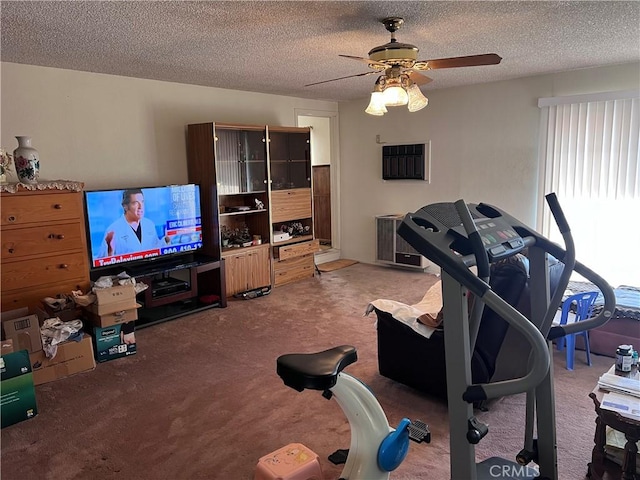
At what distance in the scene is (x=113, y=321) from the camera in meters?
3.62

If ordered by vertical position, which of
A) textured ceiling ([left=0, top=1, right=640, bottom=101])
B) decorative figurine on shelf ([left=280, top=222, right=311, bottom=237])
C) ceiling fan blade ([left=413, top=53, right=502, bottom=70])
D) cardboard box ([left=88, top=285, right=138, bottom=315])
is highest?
textured ceiling ([left=0, top=1, right=640, bottom=101])

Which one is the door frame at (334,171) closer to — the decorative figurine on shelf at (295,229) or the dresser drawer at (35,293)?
the decorative figurine on shelf at (295,229)

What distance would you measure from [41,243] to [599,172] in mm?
4995

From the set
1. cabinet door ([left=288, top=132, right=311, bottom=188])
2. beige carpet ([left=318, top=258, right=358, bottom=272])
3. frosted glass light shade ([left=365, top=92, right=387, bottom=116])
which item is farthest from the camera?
beige carpet ([left=318, top=258, right=358, bottom=272])

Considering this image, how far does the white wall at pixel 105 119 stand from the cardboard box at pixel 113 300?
3.94 ft

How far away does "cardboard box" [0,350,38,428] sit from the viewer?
2.73 metres

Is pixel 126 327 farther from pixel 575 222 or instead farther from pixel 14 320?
pixel 575 222

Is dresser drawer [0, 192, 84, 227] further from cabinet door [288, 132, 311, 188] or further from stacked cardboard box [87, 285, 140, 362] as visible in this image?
cabinet door [288, 132, 311, 188]

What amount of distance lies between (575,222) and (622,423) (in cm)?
336

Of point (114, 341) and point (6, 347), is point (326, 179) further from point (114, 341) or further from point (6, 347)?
point (6, 347)

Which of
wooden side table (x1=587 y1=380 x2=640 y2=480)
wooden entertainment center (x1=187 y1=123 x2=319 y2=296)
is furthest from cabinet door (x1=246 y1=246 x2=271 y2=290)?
wooden side table (x1=587 y1=380 x2=640 y2=480)

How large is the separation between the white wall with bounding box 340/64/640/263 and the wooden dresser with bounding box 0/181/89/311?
396cm

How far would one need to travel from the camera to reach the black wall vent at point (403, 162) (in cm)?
604

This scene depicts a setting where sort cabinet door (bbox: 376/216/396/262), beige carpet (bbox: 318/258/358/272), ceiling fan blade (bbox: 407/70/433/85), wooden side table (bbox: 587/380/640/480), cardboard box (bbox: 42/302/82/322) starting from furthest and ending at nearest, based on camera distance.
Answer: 1. beige carpet (bbox: 318/258/358/272)
2. cabinet door (bbox: 376/216/396/262)
3. cardboard box (bbox: 42/302/82/322)
4. ceiling fan blade (bbox: 407/70/433/85)
5. wooden side table (bbox: 587/380/640/480)
